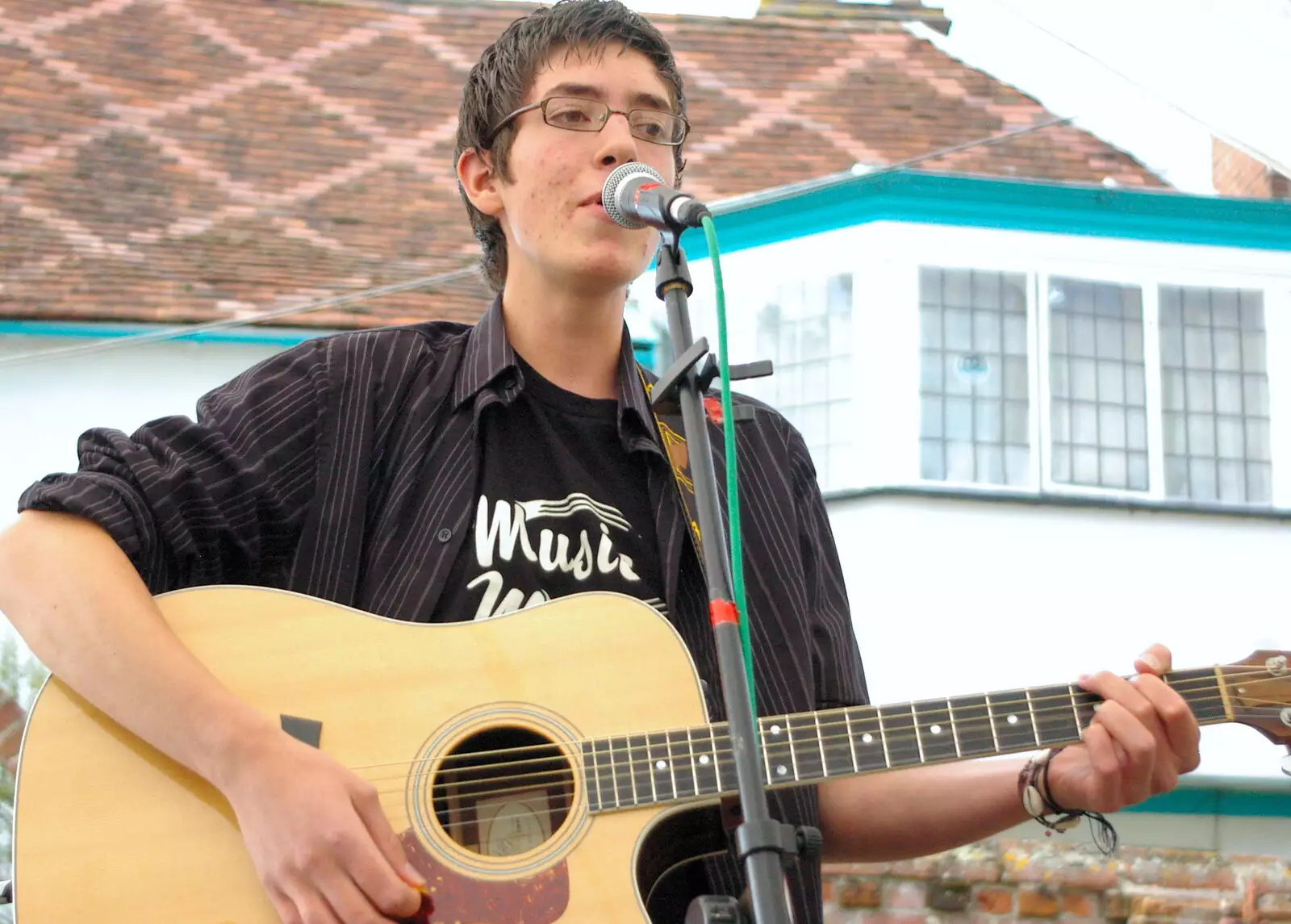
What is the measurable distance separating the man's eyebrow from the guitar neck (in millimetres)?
1028

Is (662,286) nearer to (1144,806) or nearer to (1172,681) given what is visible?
(1172,681)

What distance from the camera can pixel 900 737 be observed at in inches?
71.5

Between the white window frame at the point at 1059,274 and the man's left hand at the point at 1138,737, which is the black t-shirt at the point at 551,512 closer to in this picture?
the man's left hand at the point at 1138,737

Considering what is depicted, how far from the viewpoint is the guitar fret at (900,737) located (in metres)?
1.81

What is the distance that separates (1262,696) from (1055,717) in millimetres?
288

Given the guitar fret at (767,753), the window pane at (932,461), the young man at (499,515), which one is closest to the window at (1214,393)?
the window pane at (932,461)

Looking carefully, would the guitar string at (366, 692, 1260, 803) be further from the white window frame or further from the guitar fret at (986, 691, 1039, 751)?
the white window frame

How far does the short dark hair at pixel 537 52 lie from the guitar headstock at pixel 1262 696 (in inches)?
49.2

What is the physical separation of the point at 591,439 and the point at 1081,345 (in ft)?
10.7

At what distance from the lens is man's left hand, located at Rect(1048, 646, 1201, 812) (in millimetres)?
1805

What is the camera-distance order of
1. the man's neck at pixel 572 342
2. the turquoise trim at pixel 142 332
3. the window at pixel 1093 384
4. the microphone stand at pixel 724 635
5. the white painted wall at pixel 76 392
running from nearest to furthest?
1. the microphone stand at pixel 724 635
2. the man's neck at pixel 572 342
3. the white painted wall at pixel 76 392
4. the turquoise trim at pixel 142 332
5. the window at pixel 1093 384

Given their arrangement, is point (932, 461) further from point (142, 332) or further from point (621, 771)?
point (621, 771)

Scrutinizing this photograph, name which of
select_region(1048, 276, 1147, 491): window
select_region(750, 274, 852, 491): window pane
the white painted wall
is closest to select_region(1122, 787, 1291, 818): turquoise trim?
select_region(1048, 276, 1147, 491): window

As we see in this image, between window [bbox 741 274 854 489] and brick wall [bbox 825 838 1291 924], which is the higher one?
window [bbox 741 274 854 489]
